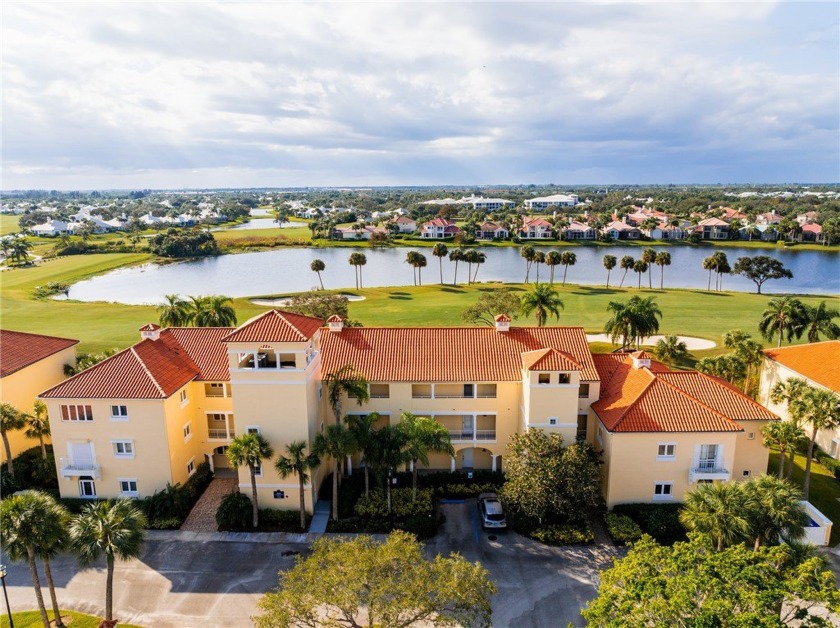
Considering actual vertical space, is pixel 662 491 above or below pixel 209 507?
above

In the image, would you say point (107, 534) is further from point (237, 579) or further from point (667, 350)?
point (667, 350)

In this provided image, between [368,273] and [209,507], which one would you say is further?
[368,273]

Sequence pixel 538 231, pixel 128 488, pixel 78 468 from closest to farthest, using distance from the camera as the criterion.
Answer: pixel 78 468, pixel 128 488, pixel 538 231

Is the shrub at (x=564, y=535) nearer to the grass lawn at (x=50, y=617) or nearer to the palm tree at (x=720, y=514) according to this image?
the palm tree at (x=720, y=514)

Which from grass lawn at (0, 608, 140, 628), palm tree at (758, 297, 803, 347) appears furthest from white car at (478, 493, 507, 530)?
palm tree at (758, 297, 803, 347)

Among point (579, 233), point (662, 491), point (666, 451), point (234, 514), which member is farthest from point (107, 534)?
point (579, 233)

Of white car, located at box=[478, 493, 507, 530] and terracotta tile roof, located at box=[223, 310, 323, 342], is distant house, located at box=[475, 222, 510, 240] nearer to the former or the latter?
white car, located at box=[478, 493, 507, 530]

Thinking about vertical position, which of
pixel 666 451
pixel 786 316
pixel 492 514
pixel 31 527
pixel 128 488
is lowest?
pixel 492 514
